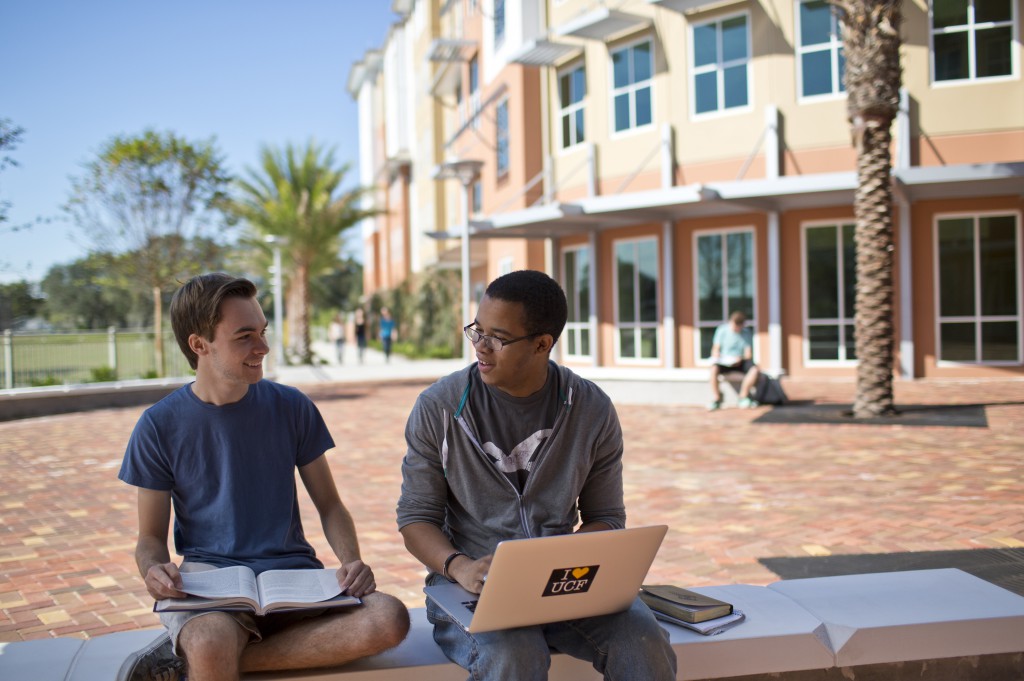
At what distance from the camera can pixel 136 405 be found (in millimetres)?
18422

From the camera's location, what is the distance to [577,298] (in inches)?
949

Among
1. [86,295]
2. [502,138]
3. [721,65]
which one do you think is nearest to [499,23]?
[502,138]

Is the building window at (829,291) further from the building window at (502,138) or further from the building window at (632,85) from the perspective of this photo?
the building window at (502,138)

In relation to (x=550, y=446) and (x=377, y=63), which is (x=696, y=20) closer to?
(x=550, y=446)

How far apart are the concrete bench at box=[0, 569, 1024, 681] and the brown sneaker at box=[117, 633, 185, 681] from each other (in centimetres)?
6

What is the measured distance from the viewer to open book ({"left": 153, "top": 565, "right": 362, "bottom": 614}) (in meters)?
2.42

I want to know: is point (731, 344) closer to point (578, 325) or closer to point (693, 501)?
point (693, 501)

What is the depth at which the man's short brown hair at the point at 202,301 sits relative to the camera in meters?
2.85

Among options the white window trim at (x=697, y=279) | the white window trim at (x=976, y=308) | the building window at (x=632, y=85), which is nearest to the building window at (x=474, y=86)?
the building window at (x=632, y=85)

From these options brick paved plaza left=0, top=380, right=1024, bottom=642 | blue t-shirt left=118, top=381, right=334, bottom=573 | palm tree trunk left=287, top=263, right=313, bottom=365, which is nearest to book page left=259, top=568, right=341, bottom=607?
blue t-shirt left=118, top=381, right=334, bottom=573

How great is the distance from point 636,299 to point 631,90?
4.91m

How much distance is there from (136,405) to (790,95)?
48.1ft

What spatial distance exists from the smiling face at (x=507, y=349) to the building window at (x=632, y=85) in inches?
761

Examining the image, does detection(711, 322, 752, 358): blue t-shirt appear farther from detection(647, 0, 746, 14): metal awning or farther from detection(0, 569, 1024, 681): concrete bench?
detection(0, 569, 1024, 681): concrete bench
